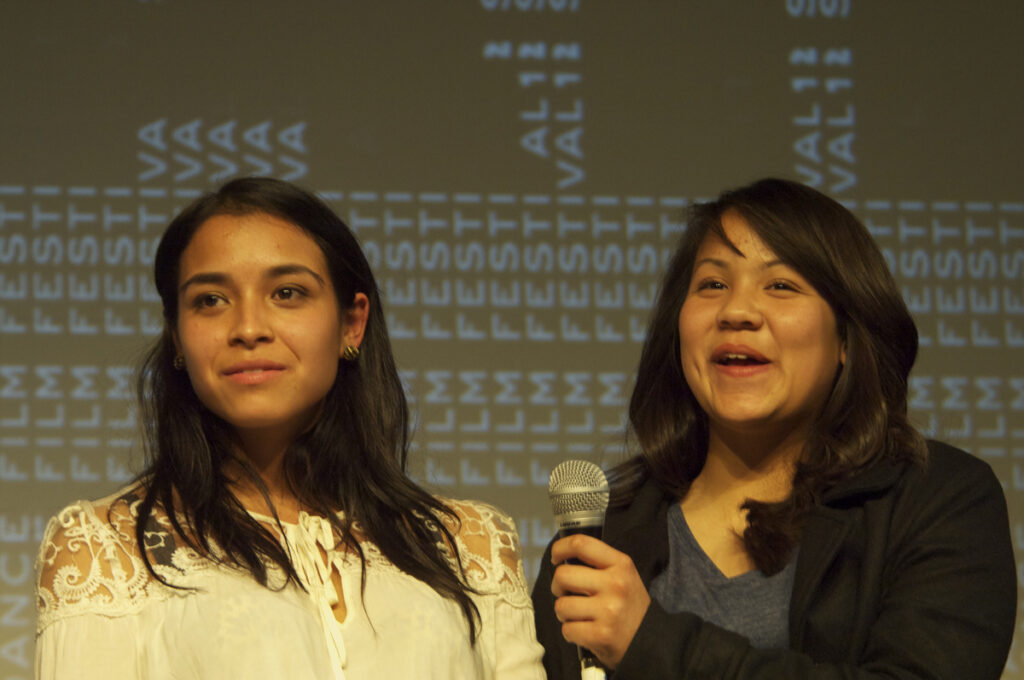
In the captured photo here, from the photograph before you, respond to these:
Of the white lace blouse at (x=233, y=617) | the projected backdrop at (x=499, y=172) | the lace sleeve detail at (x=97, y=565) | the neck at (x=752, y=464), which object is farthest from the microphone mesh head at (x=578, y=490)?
the projected backdrop at (x=499, y=172)

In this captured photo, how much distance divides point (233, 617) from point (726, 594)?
0.82m

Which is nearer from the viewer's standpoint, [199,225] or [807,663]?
[807,663]

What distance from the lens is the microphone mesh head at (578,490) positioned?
1878 millimetres

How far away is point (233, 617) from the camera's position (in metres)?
1.99

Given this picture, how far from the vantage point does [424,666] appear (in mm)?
2066

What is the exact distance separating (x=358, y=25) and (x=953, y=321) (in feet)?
7.05

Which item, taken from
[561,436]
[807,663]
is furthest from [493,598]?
[561,436]

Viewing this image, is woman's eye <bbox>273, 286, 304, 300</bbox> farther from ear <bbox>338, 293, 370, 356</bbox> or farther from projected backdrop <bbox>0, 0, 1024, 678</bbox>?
projected backdrop <bbox>0, 0, 1024, 678</bbox>

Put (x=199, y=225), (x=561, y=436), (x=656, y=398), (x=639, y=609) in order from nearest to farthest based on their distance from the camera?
(x=639, y=609) < (x=199, y=225) < (x=656, y=398) < (x=561, y=436)

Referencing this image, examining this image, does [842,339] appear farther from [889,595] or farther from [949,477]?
[889,595]

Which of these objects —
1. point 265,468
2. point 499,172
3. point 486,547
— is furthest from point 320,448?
point 499,172

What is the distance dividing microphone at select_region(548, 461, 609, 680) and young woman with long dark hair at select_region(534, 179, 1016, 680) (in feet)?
0.08

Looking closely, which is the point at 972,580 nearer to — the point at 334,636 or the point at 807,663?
the point at 807,663

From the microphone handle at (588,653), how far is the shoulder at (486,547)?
0.39 metres
